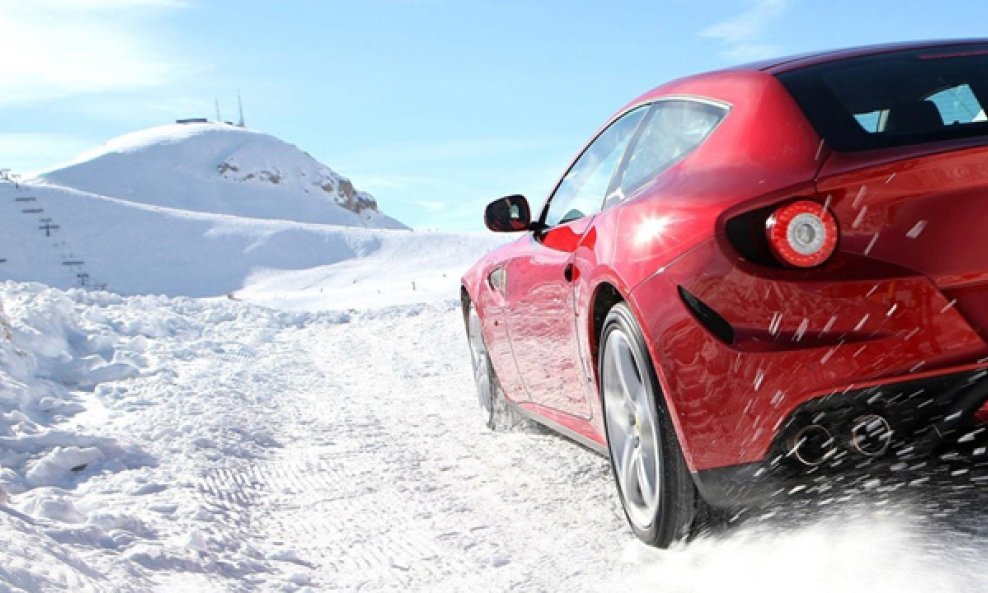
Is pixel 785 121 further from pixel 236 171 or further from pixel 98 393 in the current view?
pixel 236 171

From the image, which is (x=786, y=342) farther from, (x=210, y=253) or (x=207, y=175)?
(x=207, y=175)

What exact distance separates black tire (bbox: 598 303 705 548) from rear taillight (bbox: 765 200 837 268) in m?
0.55

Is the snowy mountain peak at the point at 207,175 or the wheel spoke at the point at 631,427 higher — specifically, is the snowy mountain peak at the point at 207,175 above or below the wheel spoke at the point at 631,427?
above

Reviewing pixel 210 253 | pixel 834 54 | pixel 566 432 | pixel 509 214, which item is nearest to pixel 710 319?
pixel 834 54

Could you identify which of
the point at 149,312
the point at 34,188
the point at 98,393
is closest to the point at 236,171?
the point at 34,188

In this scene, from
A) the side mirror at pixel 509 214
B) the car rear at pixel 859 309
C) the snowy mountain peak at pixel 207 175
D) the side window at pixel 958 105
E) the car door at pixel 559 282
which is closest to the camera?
the car rear at pixel 859 309

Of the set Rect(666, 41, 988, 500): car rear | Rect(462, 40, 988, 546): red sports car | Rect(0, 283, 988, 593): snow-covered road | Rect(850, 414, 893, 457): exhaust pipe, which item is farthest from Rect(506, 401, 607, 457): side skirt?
Rect(850, 414, 893, 457): exhaust pipe

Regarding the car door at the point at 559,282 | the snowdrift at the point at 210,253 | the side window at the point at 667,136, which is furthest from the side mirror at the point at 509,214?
the snowdrift at the point at 210,253

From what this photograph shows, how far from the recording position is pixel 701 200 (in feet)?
9.14

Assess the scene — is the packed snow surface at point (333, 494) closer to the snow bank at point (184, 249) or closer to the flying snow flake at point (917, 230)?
the flying snow flake at point (917, 230)

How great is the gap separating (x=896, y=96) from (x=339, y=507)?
108 inches

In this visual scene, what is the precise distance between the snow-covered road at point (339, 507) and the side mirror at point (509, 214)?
110 cm

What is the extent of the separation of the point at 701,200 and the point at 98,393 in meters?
5.88

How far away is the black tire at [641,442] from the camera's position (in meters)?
2.97
